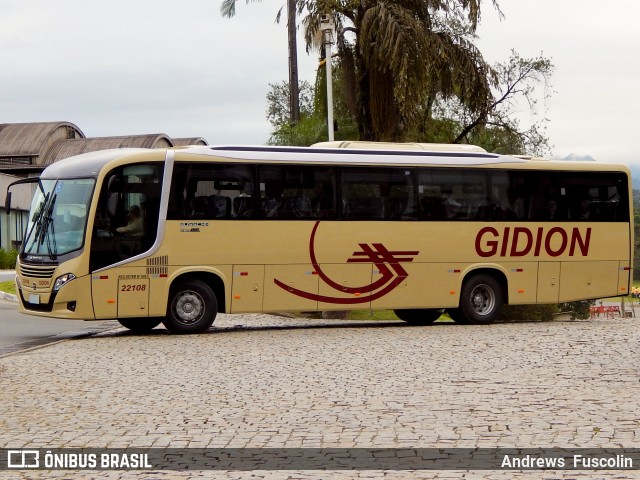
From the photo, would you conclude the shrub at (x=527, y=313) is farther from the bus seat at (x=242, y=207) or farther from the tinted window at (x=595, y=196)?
the bus seat at (x=242, y=207)

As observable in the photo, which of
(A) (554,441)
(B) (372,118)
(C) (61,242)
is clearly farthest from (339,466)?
(B) (372,118)

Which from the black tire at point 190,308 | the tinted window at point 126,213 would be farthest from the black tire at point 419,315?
the tinted window at point 126,213

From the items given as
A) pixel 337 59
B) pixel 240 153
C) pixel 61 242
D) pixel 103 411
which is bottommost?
pixel 103 411

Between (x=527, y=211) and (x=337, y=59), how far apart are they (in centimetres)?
916

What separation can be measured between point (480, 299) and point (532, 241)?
1510 mm

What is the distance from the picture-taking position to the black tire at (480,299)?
928 inches

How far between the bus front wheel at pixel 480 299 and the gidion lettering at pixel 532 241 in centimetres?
56

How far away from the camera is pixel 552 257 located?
945 inches

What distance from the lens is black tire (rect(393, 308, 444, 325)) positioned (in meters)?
25.1

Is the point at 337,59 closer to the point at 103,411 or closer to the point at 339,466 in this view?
the point at 103,411

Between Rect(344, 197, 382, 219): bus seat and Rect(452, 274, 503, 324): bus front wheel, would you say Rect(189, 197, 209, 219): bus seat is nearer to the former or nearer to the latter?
Rect(344, 197, 382, 219): bus seat

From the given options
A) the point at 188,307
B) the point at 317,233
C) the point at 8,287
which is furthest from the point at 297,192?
the point at 8,287

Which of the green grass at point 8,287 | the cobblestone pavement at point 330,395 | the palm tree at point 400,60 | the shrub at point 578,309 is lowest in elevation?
the shrub at point 578,309

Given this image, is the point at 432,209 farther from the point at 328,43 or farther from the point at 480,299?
the point at 328,43
